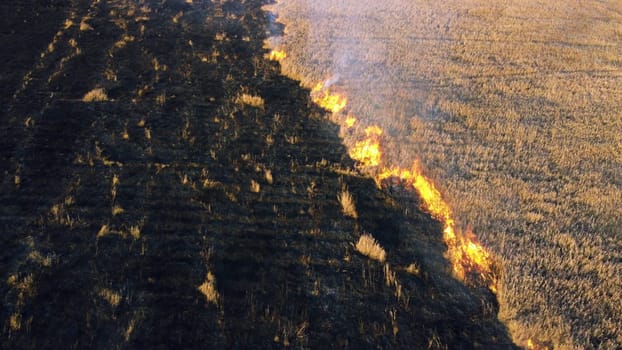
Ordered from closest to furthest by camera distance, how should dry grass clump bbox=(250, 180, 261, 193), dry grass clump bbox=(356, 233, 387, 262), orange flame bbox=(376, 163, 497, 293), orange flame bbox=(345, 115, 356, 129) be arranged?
1. orange flame bbox=(376, 163, 497, 293)
2. dry grass clump bbox=(356, 233, 387, 262)
3. dry grass clump bbox=(250, 180, 261, 193)
4. orange flame bbox=(345, 115, 356, 129)

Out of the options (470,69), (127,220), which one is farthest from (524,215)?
(470,69)

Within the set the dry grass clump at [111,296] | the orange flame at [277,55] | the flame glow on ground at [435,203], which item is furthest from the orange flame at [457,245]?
the orange flame at [277,55]

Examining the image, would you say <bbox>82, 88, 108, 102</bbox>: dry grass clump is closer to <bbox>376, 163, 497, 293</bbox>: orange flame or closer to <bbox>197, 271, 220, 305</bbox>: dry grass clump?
<bbox>197, 271, 220, 305</bbox>: dry grass clump

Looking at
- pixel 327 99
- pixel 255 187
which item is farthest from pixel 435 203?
pixel 327 99

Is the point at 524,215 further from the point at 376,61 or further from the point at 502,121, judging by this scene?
the point at 376,61

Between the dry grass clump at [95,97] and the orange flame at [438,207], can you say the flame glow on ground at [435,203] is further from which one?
the dry grass clump at [95,97]

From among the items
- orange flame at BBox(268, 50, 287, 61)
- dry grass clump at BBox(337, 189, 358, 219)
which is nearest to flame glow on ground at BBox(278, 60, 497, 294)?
dry grass clump at BBox(337, 189, 358, 219)
